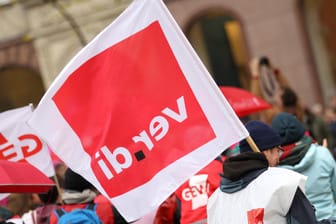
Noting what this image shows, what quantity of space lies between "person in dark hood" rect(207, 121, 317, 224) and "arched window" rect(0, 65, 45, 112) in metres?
22.9

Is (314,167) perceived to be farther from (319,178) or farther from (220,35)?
(220,35)

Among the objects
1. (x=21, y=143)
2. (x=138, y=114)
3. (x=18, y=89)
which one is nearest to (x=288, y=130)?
(x=138, y=114)

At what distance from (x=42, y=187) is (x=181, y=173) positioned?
1.28 m

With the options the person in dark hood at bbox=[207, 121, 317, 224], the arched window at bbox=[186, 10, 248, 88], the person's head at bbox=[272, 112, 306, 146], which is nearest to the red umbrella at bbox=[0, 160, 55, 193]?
the person in dark hood at bbox=[207, 121, 317, 224]

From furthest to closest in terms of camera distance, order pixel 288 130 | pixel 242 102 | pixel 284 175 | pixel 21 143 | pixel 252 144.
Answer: pixel 242 102 < pixel 21 143 < pixel 288 130 < pixel 252 144 < pixel 284 175

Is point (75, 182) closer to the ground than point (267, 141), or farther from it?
farther from it

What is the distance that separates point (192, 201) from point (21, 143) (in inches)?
80.6

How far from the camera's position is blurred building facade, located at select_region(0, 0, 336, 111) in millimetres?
24531

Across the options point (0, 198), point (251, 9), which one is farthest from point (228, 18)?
point (0, 198)

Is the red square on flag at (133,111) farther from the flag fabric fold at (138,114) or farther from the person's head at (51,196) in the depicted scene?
the person's head at (51,196)

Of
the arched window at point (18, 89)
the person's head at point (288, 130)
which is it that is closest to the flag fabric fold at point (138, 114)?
the person's head at point (288, 130)

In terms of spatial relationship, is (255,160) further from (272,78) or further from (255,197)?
(272,78)

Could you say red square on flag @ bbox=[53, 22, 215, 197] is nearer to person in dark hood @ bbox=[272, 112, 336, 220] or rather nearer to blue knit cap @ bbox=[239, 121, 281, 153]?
blue knit cap @ bbox=[239, 121, 281, 153]

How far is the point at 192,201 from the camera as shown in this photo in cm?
779
